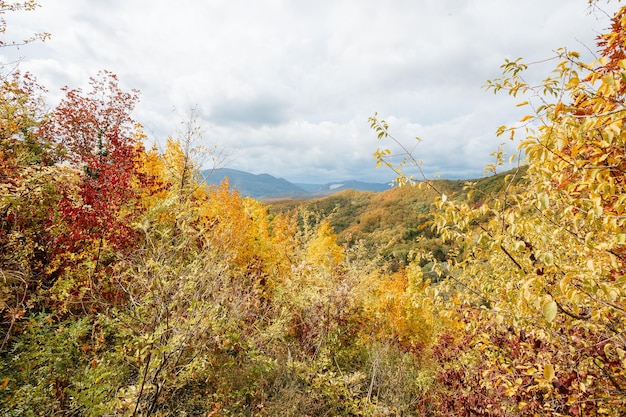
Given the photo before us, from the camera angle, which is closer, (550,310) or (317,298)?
(550,310)

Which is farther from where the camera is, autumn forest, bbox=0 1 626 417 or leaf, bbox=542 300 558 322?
autumn forest, bbox=0 1 626 417

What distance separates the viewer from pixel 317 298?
31.0ft

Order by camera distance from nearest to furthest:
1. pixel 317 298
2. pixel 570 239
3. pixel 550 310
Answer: pixel 550 310, pixel 570 239, pixel 317 298

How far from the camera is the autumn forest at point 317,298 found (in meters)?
2.77

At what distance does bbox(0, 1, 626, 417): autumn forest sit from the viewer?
9.07 feet

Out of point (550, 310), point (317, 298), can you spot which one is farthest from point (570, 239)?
point (317, 298)

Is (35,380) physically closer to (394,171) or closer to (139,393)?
(139,393)

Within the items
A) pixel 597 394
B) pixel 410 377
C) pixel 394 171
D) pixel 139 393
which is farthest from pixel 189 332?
pixel 410 377

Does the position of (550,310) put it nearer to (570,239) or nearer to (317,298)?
(570,239)

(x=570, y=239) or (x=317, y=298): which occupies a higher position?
(x=570, y=239)

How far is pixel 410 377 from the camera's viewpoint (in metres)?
9.42

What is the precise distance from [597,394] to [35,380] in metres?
8.78

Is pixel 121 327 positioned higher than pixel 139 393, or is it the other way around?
pixel 121 327

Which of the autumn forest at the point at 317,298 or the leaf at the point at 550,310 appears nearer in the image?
the leaf at the point at 550,310
